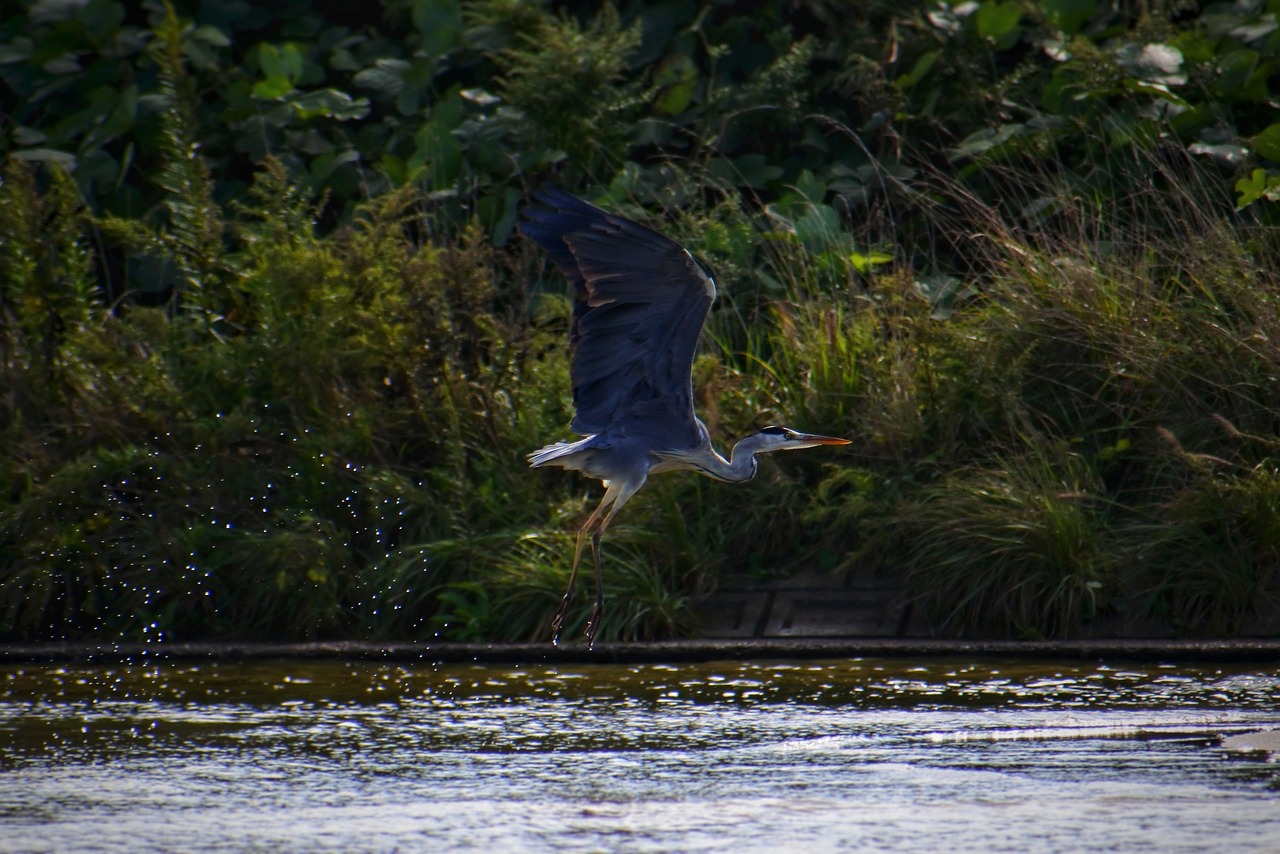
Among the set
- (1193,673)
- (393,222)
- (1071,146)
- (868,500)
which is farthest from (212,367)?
(1071,146)

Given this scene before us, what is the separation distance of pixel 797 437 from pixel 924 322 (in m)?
1.07

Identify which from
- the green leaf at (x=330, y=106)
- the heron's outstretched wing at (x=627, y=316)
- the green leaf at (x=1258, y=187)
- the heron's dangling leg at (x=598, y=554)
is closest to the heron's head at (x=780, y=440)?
the heron's outstretched wing at (x=627, y=316)

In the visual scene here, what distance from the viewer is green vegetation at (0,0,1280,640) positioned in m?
7.58

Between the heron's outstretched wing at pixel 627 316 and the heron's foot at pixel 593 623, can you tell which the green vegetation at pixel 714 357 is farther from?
the heron's outstretched wing at pixel 627 316

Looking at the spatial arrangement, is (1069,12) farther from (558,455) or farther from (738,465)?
(558,455)

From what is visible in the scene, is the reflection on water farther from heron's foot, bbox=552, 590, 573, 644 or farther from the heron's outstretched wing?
→ the heron's outstretched wing

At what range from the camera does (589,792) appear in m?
4.68

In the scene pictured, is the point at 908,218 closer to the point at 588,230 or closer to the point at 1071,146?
the point at 1071,146

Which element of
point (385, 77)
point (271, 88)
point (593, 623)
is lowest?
point (593, 623)

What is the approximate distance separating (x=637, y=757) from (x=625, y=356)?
212cm

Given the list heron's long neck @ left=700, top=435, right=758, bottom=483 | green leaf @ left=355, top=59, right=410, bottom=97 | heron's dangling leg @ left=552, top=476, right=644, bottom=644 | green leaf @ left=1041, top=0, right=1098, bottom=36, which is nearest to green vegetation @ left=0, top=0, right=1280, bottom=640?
green leaf @ left=1041, top=0, right=1098, bottom=36

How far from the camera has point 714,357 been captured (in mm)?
8562

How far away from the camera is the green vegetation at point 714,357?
7.58 metres

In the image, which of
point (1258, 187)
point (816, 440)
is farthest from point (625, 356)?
point (1258, 187)
